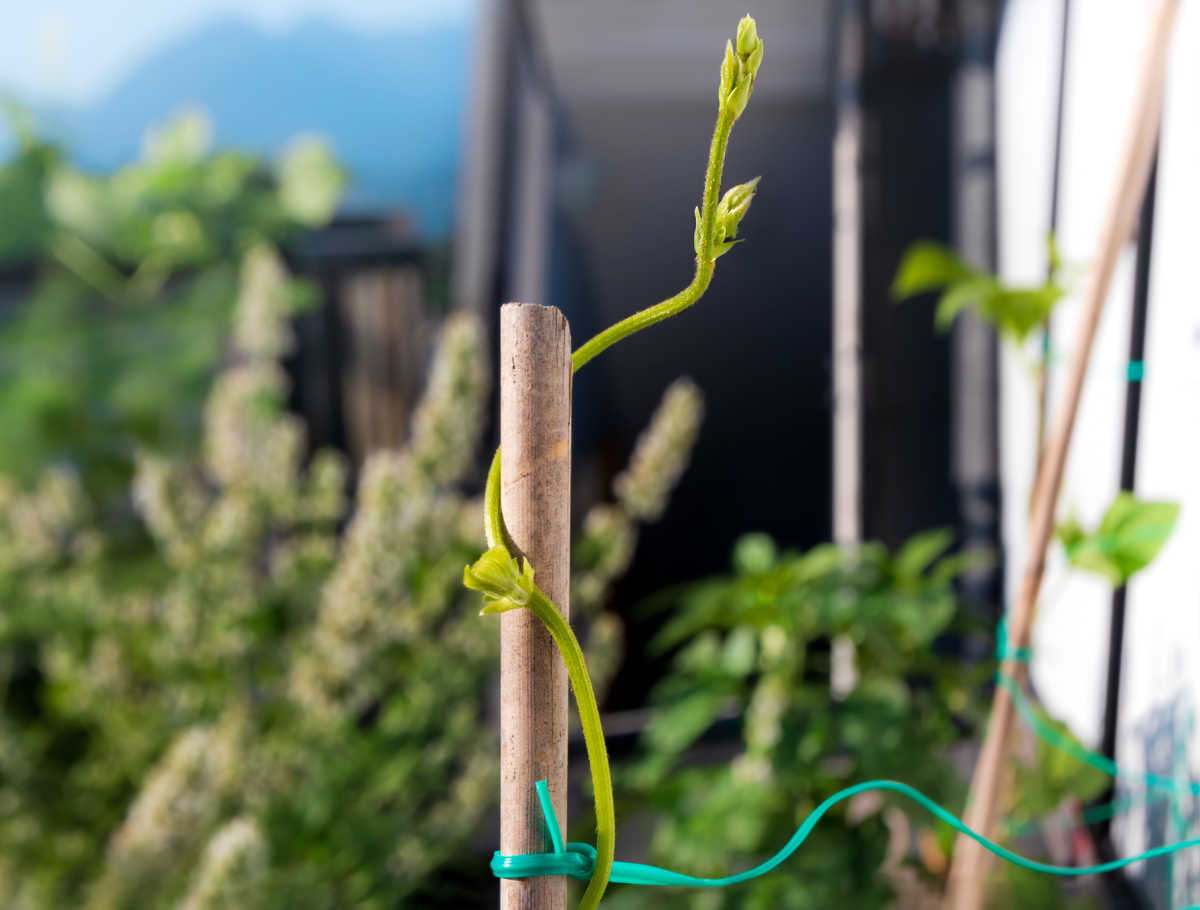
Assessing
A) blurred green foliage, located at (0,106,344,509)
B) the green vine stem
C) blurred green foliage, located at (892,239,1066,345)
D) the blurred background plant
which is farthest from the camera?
blurred green foliage, located at (0,106,344,509)

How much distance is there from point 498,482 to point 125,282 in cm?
170

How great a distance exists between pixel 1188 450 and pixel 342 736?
1070 mm

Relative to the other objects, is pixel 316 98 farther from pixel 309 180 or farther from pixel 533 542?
pixel 533 542

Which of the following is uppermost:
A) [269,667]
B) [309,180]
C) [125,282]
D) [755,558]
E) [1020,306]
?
[309,180]

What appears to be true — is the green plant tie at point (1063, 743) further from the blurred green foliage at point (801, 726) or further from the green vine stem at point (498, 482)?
the green vine stem at point (498, 482)

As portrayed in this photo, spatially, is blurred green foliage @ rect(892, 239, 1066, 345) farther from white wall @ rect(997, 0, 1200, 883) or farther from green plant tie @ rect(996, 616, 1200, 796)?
green plant tie @ rect(996, 616, 1200, 796)

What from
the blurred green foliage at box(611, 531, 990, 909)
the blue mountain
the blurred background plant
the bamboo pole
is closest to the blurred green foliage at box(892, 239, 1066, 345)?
the bamboo pole

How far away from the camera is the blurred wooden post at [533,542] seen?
302 millimetres

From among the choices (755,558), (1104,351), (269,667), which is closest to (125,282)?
(269,667)

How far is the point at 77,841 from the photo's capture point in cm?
125

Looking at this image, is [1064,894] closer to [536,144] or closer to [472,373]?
[472,373]

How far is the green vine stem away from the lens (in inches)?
10.6

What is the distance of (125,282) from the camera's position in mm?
1699

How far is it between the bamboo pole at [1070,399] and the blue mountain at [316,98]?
144 cm
